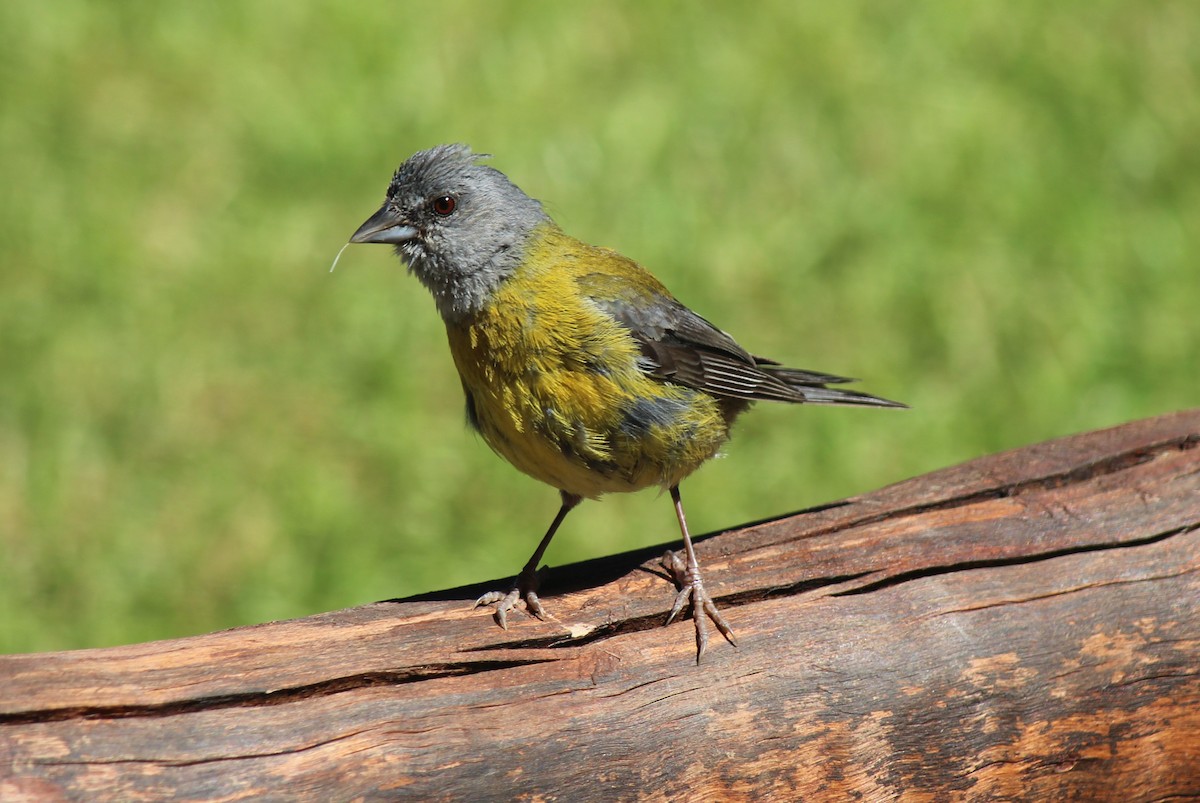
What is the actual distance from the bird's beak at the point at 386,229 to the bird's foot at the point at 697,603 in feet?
4.91

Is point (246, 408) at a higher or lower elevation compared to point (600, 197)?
lower

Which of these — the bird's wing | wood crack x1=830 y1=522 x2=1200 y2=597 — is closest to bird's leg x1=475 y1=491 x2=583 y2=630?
the bird's wing

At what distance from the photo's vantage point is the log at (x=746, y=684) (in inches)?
130

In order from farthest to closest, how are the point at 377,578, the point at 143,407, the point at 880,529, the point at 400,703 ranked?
the point at 143,407 → the point at 377,578 → the point at 880,529 → the point at 400,703

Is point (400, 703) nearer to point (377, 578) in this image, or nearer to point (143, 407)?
point (377, 578)

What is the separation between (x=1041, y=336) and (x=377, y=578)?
4091 millimetres

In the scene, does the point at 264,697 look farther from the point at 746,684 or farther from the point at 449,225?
the point at 449,225

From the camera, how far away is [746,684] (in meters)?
3.76

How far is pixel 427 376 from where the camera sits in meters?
7.42

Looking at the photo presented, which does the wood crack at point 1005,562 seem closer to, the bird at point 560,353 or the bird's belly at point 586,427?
the bird at point 560,353

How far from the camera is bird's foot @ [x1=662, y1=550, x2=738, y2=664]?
389 centimetres

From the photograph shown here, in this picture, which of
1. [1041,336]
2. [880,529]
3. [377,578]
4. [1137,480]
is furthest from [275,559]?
[1041,336]

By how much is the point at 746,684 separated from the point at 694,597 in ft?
1.20

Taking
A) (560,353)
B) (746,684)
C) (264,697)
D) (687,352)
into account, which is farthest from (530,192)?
Result: (264,697)
